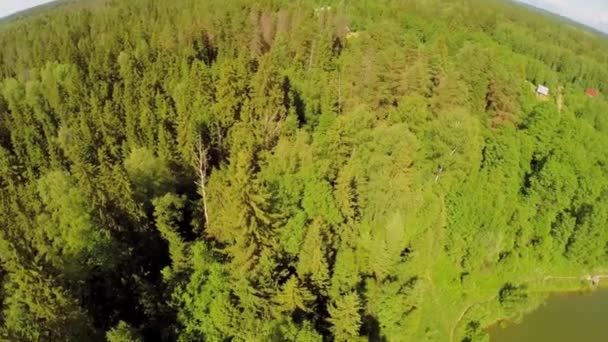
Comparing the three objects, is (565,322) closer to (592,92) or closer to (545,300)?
(545,300)

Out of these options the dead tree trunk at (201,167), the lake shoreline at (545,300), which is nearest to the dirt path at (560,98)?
the lake shoreline at (545,300)

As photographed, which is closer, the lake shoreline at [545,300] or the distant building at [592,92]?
the lake shoreline at [545,300]

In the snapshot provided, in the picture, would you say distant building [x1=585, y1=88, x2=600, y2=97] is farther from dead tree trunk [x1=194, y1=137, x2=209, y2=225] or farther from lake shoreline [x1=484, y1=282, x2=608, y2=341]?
dead tree trunk [x1=194, y1=137, x2=209, y2=225]

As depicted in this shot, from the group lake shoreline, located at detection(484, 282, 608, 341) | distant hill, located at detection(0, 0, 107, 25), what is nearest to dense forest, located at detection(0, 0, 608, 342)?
lake shoreline, located at detection(484, 282, 608, 341)

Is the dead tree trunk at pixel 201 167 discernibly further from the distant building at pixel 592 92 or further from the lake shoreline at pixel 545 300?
the distant building at pixel 592 92

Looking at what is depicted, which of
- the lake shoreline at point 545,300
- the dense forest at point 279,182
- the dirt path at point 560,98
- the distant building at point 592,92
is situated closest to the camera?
the dense forest at point 279,182

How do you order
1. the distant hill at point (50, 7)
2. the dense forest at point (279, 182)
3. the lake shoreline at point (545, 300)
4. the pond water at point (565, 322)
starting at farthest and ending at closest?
the distant hill at point (50, 7)
the lake shoreline at point (545, 300)
the pond water at point (565, 322)
the dense forest at point (279, 182)
